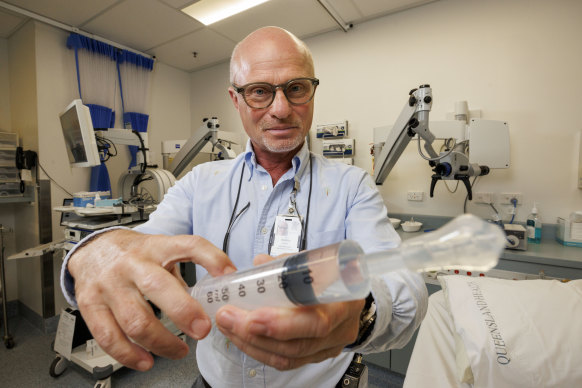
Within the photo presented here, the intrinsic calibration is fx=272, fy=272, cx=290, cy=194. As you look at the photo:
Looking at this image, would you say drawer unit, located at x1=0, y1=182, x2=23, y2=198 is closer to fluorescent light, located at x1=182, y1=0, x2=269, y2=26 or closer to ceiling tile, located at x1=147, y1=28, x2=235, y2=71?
ceiling tile, located at x1=147, y1=28, x2=235, y2=71

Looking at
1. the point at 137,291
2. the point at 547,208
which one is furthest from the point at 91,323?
the point at 547,208

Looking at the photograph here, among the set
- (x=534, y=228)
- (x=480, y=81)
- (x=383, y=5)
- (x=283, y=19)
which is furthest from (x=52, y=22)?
(x=534, y=228)

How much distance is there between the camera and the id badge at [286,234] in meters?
0.81

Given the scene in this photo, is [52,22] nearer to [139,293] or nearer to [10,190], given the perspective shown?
[10,190]

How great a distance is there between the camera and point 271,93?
0.94 meters

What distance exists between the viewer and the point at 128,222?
215cm

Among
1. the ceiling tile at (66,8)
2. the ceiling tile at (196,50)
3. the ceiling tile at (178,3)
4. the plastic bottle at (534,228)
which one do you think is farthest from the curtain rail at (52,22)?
the plastic bottle at (534,228)

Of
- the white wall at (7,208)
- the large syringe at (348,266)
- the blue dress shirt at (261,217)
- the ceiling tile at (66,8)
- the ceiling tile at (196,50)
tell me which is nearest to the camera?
the large syringe at (348,266)

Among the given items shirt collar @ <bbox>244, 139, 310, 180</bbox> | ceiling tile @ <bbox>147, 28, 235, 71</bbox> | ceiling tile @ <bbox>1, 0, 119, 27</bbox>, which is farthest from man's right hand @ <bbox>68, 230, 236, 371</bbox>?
ceiling tile @ <bbox>147, 28, 235, 71</bbox>

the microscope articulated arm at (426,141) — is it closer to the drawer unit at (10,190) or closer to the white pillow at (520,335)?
the white pillow at (520,335)

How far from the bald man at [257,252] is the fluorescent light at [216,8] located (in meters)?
1.75

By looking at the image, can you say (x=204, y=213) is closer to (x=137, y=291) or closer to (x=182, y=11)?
(x=137, y=291)

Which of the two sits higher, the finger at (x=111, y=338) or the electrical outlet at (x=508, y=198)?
the electrical outlet at (x=508, y=198)

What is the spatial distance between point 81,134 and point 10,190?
4.90ft
